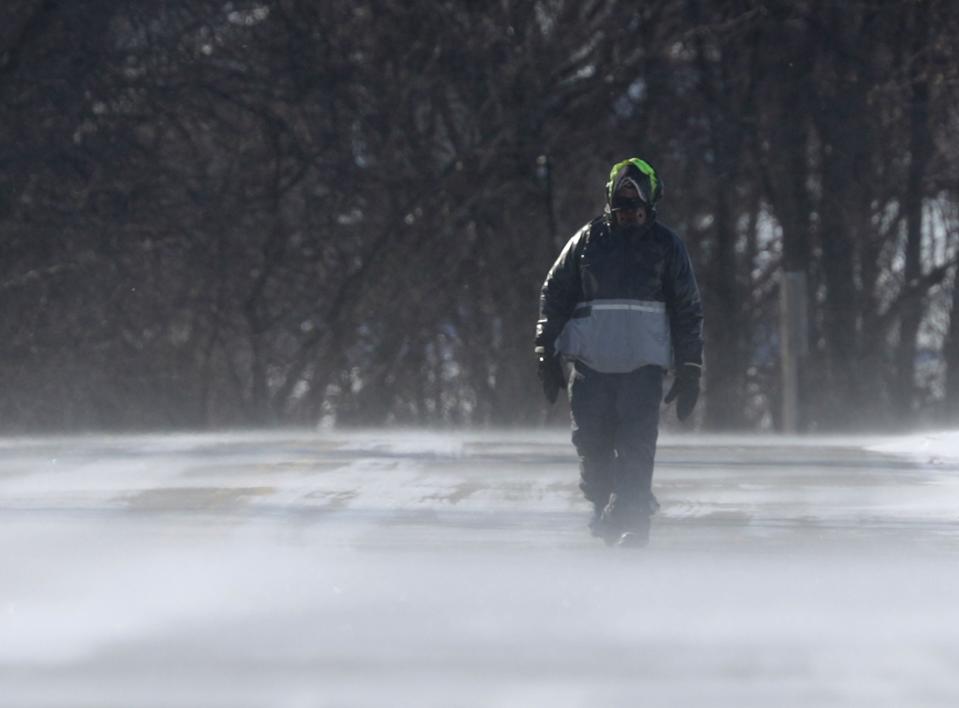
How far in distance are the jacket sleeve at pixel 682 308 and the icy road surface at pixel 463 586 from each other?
0.75m

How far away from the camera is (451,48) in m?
26.5

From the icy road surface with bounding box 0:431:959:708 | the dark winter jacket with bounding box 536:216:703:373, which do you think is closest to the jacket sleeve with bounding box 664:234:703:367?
the dark winter jacket with bounding box 536:216:703:373

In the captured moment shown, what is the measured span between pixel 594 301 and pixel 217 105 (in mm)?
16665

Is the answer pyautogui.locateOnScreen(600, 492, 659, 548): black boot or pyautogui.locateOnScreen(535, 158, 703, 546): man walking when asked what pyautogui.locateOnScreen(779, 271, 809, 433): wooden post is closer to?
pyautogui.locateOnScreen(535, 158, 703, 546): man walking

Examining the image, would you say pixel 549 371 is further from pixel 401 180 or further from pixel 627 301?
pixel 401 180

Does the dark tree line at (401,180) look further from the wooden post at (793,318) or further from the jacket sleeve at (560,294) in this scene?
the jacket sleeve at (560,294)

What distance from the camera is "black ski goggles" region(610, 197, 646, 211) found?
862 cm

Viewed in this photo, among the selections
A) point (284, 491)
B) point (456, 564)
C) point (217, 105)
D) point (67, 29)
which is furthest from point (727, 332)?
point (456, 564)

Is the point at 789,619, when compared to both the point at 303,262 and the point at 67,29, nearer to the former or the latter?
the point at 67,29

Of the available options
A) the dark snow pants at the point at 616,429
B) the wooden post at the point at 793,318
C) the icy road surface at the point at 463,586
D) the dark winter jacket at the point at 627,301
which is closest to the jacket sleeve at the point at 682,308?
the dark winter jacket at the point at 627,301

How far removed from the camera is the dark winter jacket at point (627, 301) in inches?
342

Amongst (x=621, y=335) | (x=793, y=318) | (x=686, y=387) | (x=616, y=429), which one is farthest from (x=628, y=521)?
(x=793, y=318)

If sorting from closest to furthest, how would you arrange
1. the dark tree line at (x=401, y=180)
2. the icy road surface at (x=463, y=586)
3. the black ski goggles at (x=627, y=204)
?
the icy road surface at (x=463, y=586), the black ski goggles at (x=627, y=204), the dark tree line at (x=401, y=180)

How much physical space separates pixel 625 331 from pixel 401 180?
1770 cm
